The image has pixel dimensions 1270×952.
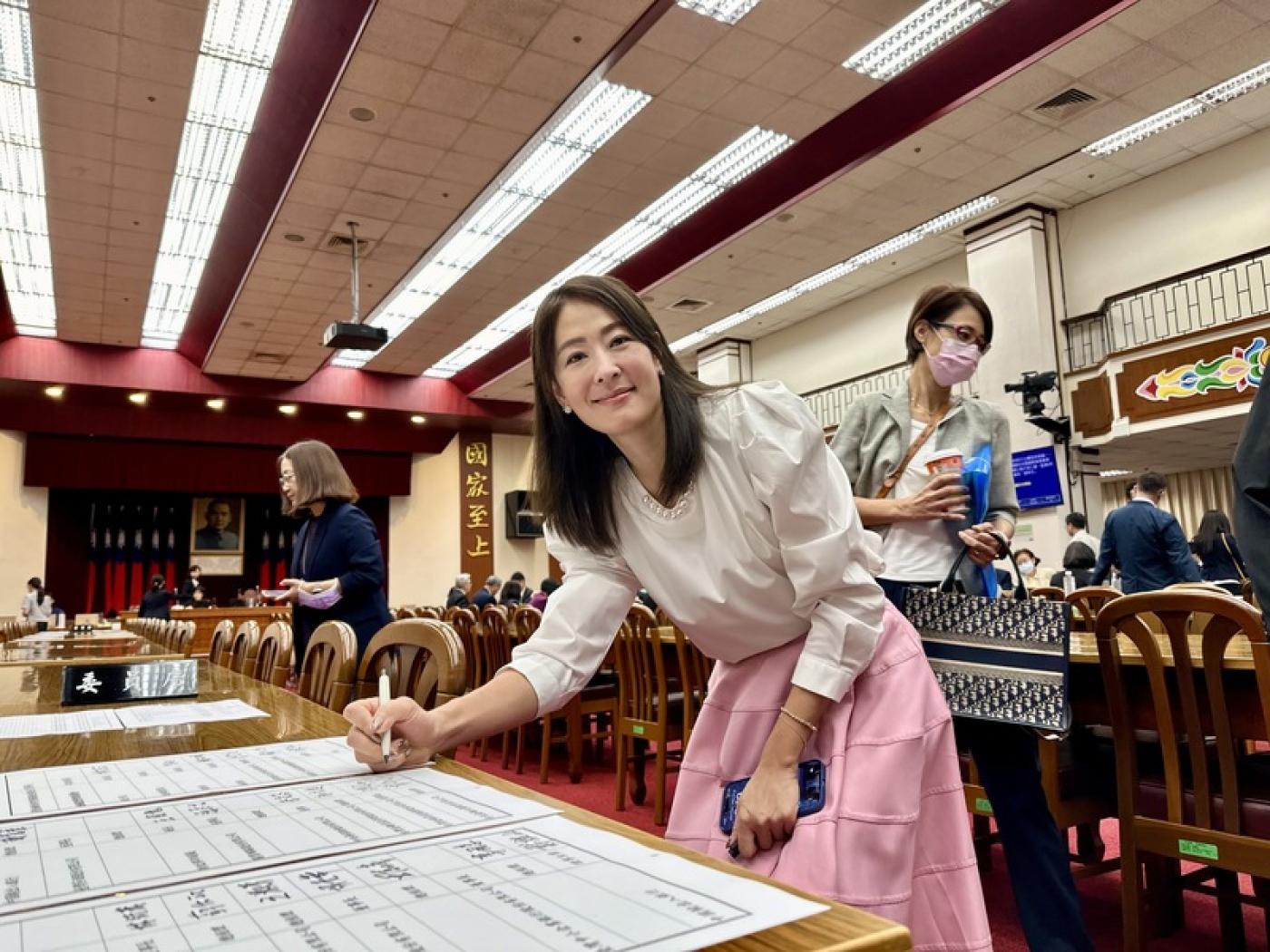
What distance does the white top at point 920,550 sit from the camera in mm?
1775

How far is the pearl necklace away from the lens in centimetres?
113

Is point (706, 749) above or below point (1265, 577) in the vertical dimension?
below

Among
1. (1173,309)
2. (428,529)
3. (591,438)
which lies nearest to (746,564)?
(591,438)

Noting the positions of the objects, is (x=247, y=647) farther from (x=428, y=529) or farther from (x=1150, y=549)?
(x=428, y=529)

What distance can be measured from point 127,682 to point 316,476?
1.41 m

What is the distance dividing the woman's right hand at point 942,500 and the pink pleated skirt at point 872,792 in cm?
58

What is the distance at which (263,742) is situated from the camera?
1056 mm

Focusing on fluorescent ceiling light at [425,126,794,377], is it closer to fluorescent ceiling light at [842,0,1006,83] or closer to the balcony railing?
fluorescent ceiling light at [842,0,1006,83]

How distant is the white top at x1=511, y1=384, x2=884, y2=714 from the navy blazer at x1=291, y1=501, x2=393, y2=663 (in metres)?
1.84

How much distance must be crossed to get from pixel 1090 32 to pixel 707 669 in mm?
5453

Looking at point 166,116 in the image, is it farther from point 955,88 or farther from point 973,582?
point 973,582

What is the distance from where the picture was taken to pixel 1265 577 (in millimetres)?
1111

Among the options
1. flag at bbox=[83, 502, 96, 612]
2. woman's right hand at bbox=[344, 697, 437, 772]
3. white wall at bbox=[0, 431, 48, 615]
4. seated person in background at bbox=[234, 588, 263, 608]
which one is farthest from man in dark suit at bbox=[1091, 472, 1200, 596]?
flag at bbox=[83, 502, 96, 612]

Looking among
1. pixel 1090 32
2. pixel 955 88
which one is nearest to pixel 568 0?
pixel 955 88
